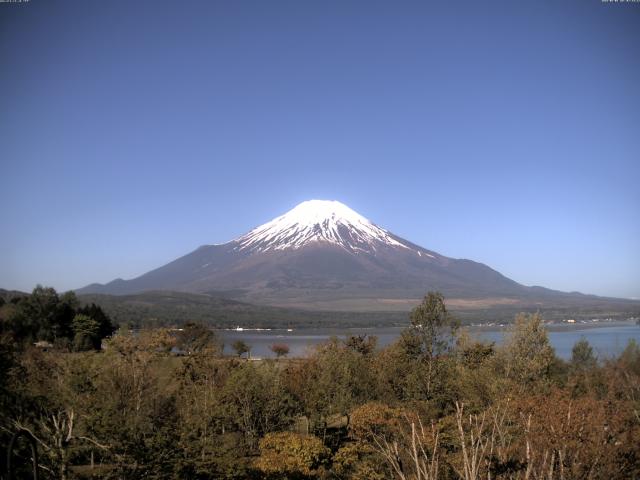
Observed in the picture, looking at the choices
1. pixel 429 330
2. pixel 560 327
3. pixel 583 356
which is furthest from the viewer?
pixel 560 327

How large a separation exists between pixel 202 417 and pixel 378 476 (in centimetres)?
711

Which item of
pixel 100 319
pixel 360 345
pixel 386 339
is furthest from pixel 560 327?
pixel 100 319

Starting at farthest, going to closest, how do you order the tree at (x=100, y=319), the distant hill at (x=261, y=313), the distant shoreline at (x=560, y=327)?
the distant hill at (x=261, y=313) → the distant shoreline at (x=560, y=327) → the tree at (x=100, y=319)

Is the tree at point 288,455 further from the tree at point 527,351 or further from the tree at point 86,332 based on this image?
the tree at point 86,332

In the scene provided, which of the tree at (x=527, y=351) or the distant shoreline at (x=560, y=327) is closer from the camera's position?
the tree at (x=527, y=351)

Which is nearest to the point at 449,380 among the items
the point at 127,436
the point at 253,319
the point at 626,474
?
the point at 626,474

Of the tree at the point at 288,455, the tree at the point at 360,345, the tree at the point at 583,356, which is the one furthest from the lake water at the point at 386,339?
the tree at the point at 288,455

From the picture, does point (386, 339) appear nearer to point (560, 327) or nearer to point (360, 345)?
point (560, 327)

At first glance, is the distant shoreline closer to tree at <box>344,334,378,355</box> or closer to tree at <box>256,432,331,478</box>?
tree at <box>344,334,378,355</box>

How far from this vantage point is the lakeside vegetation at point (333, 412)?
11.9m

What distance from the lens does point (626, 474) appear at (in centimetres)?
1345

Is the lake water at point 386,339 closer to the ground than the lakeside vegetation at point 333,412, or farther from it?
closer to the ground

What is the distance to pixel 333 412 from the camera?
23922 mm

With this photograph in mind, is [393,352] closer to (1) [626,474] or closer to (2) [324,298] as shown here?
(1) [626,474]
